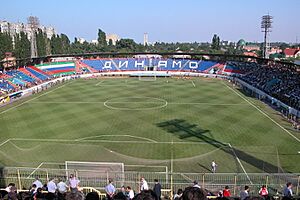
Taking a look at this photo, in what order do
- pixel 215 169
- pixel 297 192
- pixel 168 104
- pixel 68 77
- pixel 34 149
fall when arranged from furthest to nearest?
pixel 68 77 → pixel 168 104 → pixel 34 149 → pixel 215 169 → pixel 297 192

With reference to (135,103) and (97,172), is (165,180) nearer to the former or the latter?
(97,172)

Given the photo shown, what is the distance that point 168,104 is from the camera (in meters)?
43.3

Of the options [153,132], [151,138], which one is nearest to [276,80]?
[153,132]

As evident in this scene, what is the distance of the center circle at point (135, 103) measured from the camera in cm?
4153

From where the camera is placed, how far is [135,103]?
4428 cm

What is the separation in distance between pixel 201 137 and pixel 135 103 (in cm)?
1765

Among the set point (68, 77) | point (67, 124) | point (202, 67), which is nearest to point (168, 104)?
point (67, 124)

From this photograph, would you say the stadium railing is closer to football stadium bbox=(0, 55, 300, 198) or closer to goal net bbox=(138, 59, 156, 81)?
football stadium bbox=(0, 55, 300, 198)

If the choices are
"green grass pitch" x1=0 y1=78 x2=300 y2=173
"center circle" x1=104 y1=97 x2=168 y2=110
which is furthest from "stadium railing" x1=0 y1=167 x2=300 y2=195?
"center circle" x1=104 y1=97 x2=168 y2=110

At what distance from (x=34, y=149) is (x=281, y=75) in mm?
47380

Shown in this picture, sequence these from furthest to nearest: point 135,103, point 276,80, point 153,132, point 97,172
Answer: point 276,80
point 135,103
point 153,132
point 97,172

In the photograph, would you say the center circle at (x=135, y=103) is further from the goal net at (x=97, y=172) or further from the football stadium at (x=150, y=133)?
the goal net at (x=97, y=172)

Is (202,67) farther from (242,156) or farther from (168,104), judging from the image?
(242,156)

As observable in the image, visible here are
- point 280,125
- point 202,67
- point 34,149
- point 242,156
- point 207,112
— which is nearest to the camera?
point 242,156
